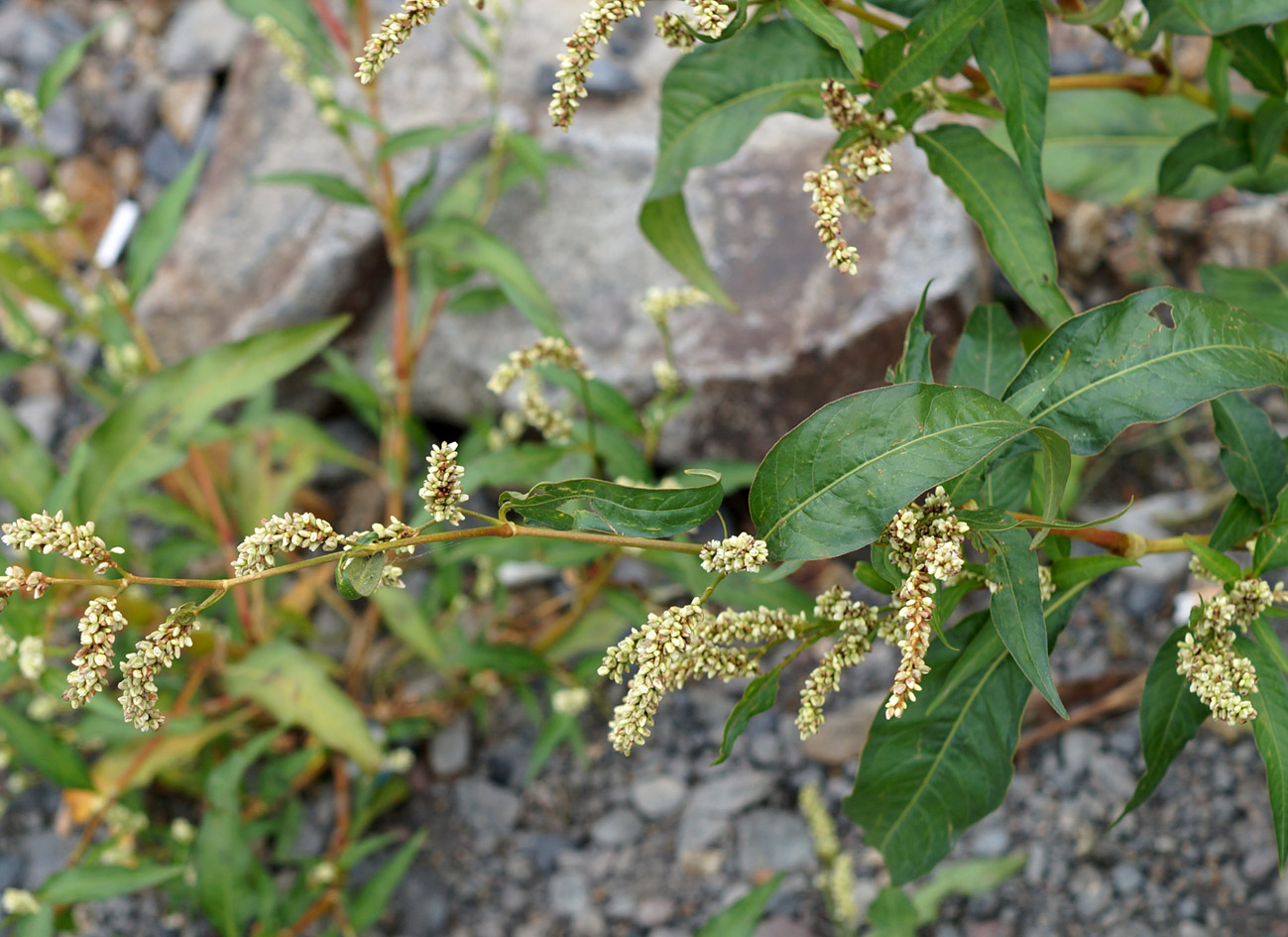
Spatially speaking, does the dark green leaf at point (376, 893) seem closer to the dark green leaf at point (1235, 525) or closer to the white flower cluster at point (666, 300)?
the white flower cluster at point (666, 300)

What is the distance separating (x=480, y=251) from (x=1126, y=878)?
194cm

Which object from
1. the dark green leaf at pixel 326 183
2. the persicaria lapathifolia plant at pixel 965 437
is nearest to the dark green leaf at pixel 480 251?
the dark green leaf at pixel 326 183

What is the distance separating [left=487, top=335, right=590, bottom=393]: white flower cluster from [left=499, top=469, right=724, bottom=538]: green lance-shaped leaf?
19.7 inches

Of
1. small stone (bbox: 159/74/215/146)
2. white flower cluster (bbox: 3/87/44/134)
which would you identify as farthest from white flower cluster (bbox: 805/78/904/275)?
small stone (bbox: 159/74/215/146)

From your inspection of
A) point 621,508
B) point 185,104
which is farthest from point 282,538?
point 185,104

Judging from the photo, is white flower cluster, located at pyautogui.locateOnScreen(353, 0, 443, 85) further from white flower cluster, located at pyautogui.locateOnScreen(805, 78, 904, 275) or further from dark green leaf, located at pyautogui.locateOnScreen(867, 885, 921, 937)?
dark green leaf, located at pyautogui.locateOnScreen(867, 885, 921, 937)

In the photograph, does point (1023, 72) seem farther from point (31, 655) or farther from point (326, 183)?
point (31, 655)

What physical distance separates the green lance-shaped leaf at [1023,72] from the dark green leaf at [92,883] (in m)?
1.86

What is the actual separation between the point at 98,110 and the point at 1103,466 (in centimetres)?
366

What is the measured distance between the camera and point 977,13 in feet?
4.15

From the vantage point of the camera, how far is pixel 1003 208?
4.77 ft

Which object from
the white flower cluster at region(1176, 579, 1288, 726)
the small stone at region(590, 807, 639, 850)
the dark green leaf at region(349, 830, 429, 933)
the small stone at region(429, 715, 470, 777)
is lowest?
the small stone at region(590, 807, 639, 850)

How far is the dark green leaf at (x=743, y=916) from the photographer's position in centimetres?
188

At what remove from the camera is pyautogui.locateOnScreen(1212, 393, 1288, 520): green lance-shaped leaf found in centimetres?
148
